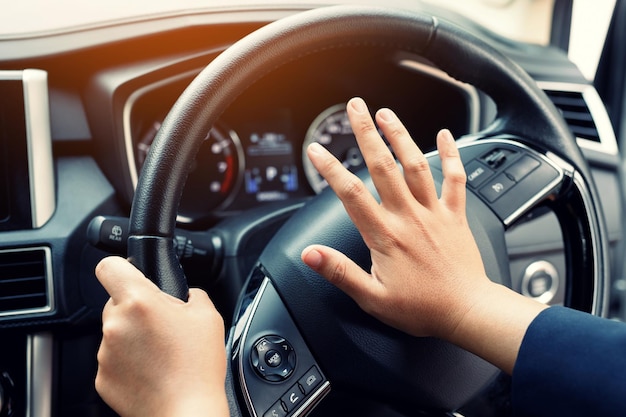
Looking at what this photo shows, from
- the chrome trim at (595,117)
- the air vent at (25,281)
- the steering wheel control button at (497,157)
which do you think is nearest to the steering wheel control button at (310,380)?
the steering wheel control button at (497,157)

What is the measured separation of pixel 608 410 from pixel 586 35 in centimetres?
159

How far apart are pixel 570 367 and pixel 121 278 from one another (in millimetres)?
414

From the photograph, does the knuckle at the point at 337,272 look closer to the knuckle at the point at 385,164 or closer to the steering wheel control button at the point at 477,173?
the knuckle at the point at 385,164

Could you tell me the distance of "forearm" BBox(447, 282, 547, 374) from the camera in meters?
0.67

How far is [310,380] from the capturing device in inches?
28.5

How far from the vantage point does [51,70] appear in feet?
3.46

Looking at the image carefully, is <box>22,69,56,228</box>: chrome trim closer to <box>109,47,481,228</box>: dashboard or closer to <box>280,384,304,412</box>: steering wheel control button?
<box>109,47,481,228</box>: dashboard

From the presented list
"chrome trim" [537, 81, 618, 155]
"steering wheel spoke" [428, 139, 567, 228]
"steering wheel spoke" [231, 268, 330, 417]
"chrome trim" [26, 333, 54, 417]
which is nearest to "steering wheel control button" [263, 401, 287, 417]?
"steering wheel spoke" [231, 268, 330, 417]

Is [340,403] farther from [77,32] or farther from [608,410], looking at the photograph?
[77,32]

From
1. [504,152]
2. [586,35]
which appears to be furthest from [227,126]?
[586,35]

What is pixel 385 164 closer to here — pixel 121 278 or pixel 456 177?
pixel 456 177

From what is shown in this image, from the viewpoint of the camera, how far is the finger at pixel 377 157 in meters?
0.63

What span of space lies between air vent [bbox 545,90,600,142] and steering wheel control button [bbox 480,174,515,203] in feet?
2.34

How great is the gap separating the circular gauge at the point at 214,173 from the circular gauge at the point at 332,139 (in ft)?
0.51
